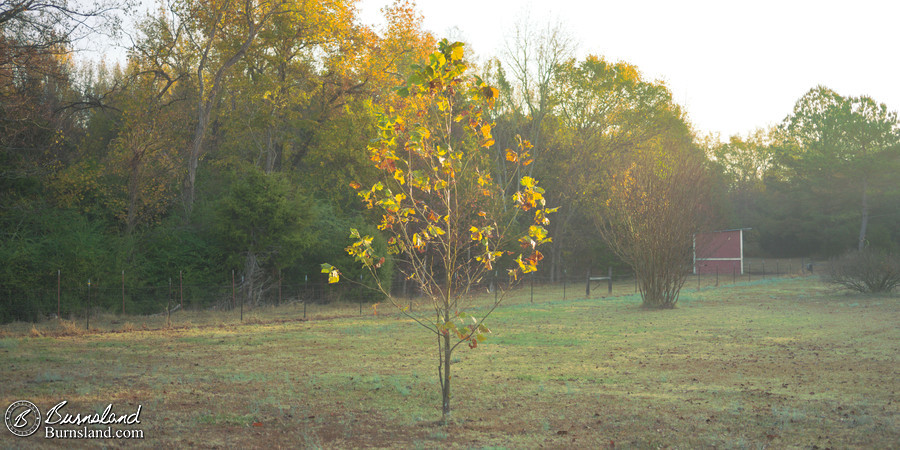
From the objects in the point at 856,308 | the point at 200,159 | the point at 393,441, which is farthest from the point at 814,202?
the point at 393,441

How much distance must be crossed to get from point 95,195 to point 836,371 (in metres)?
20.5

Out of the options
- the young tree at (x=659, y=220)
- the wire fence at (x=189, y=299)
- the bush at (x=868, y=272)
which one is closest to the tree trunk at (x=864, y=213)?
the bush at (x=868, y=272)

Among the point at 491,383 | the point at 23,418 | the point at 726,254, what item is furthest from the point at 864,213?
the point at 23,418

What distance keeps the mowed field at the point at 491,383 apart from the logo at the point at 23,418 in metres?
0.15

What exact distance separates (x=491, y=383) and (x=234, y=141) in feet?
71.9

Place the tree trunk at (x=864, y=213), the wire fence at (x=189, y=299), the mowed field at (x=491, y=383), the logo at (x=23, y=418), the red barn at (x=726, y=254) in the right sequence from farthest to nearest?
the tree trunk at (x=864, y=213), the red barn at (x=726, y=254), the wire fence at (x=189, y=299), the mowed field at (x=491, y=383), the logo at (x=23, y=418)

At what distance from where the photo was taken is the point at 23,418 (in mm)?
6375

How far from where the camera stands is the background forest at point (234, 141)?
18219 mm

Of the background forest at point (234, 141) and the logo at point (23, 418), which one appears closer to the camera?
the logo at point (23, 418)

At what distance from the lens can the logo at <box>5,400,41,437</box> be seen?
601 cm

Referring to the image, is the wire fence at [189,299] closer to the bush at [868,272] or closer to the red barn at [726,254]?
the bush at [868,272]

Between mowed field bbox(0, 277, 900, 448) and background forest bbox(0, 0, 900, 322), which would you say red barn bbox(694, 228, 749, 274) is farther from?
mowed field bbox(0, 277, 900, 448)

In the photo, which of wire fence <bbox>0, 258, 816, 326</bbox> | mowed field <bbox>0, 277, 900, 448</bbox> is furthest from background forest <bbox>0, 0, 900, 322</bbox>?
mowed field <bbox>0, 277, 900, 448</bbox>

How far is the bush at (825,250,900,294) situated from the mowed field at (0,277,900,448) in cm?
751
